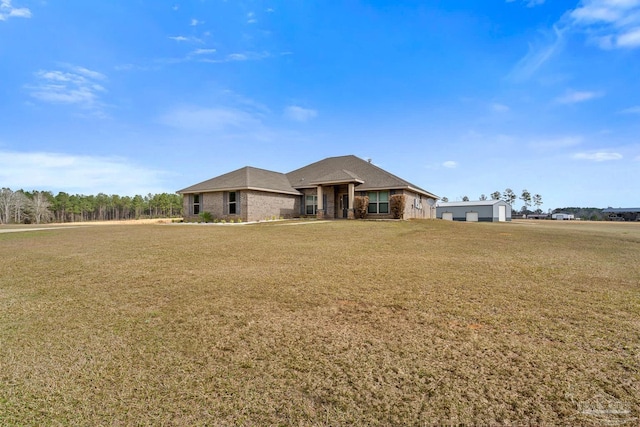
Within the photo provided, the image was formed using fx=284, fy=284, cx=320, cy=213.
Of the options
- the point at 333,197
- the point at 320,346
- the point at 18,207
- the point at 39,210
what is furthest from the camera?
the point at 39,210

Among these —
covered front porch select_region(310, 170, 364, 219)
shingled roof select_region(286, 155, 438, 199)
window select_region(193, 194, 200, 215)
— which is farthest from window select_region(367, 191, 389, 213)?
window select_region(193, 194, 200, 215)

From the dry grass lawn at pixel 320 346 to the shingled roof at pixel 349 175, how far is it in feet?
→ 53.4

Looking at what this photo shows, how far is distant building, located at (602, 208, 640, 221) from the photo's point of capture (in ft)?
207

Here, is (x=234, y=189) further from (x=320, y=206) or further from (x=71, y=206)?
(x=71, y=206)

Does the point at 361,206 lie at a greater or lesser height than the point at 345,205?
lesser

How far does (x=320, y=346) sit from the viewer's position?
3.22m

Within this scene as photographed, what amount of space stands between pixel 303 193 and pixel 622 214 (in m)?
81.2

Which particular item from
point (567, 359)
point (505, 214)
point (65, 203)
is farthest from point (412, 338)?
point (65, 203)

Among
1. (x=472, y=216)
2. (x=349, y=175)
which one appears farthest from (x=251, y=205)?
(x=472, y=216)

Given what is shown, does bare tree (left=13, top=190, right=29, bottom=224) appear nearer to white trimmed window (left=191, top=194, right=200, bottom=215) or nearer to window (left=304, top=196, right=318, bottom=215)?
white trimmed window (left=191, top=194, right=200, bottom=215)

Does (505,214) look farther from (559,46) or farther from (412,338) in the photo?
(412,338)

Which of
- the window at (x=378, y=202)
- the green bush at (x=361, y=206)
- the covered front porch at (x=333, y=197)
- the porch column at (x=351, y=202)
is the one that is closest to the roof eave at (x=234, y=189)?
the covered front porch at (x=333, y=197)

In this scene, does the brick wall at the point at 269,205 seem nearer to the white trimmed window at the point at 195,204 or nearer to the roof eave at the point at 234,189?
the roof eave at the point at 234,189

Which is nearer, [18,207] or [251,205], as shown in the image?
[251,205]
